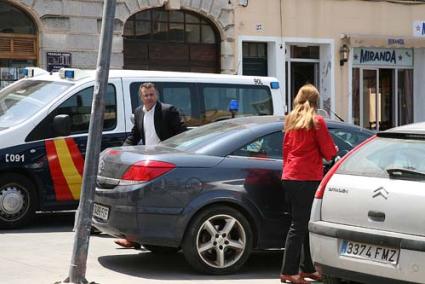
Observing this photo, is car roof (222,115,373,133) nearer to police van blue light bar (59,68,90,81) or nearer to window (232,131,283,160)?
window (232,131,283,160)

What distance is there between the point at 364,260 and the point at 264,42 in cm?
1469

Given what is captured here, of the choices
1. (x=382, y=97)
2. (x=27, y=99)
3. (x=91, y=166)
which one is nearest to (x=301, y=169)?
(x=91, y=166)

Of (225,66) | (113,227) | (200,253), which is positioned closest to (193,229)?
(200,253)

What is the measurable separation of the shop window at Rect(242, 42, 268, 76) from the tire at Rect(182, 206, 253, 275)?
41.4 feet

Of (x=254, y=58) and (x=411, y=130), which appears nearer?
(x=411, y=130)

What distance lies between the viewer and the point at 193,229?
23.5ft

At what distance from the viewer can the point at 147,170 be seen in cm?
711

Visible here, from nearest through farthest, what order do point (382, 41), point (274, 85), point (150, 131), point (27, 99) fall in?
point (150, 131), point (27, 99), point (274, 85), point (382, 41)

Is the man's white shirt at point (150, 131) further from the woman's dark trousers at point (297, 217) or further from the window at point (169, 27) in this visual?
the window at point (169, 27)

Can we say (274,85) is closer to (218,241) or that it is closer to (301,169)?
(218,241)

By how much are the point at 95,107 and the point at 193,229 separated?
147 centimetres

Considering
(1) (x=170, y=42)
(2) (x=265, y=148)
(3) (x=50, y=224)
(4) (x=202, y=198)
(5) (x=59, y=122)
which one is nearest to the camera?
(4) (x=202, y=198)

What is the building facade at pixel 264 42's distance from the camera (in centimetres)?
1681

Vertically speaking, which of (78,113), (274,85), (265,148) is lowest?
(265,148)
